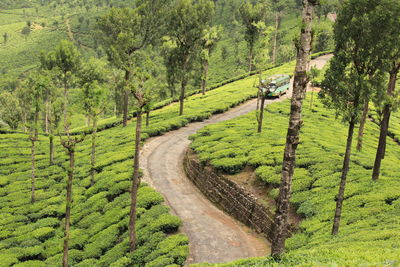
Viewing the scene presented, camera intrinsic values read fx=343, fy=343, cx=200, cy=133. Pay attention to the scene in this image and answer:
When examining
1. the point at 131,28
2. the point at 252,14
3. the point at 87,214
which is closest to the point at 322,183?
the point at 87,214

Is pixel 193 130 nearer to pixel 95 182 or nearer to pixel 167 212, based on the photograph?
pixel 95 182

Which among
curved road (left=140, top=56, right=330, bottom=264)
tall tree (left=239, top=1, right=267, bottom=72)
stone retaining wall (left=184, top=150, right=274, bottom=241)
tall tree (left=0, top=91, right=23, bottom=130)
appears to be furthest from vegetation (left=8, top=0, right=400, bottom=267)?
tall tree (left=0, top=91, right=23, bottom=130)

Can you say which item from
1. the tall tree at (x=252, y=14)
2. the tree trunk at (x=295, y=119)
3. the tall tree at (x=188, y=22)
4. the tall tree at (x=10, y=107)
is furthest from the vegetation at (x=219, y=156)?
the tall tree at (x=10, y=107)

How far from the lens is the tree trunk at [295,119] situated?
13414 millimetres

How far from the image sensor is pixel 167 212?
1078 inches

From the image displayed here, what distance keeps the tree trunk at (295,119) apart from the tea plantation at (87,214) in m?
8.96

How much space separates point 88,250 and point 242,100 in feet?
146

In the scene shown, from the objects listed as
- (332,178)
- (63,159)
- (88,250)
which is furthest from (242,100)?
(88,250)

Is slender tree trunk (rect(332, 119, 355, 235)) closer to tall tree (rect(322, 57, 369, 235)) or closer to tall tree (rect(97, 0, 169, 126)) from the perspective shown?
tall tree (rect(322, 57, 369, 235))

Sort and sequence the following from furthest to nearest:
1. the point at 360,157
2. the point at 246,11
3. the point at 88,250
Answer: the point at 246,11
the point at 360,157
the point at 88,250

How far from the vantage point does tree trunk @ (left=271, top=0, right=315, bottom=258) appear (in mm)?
13414

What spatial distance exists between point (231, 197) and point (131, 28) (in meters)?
32.6

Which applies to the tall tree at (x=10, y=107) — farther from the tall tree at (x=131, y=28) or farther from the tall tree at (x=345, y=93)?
the tall tree at (x=345, y=93)

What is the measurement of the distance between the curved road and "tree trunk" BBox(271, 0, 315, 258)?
8.62 metres
